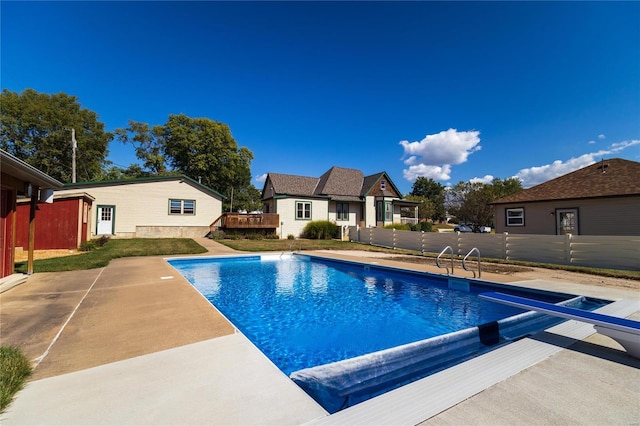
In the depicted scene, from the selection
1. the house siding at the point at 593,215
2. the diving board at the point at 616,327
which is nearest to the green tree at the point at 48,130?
the diving board at the point at 616,327

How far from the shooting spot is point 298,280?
9.48 m

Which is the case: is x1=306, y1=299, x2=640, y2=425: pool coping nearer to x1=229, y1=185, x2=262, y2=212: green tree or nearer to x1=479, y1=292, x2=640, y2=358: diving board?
x1=479, y1=292, x2=640, y2=358: diving board

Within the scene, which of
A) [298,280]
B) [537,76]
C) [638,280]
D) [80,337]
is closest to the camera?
[80,337]

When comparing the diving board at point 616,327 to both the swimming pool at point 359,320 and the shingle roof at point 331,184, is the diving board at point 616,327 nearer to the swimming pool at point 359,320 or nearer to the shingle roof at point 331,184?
the swimming pool at point 359,320

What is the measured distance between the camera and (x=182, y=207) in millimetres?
21328

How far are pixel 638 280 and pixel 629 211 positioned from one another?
8398 mm

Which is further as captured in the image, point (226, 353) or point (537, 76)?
point (537, 76)

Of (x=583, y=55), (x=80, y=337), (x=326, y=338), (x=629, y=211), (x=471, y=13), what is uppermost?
(x=471, y=13)

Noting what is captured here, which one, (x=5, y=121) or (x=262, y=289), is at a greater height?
(x=5, y=121)

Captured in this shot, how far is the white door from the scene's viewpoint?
18.7m

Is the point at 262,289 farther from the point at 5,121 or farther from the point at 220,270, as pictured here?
the point at 5,121

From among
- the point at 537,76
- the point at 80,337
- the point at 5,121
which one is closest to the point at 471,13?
the point at 537,76

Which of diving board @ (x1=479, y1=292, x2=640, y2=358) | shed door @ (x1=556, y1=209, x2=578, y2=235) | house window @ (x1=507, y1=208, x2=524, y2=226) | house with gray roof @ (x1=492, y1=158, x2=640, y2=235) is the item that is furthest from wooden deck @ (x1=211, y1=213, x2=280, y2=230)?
diving board @ (x1=479, y1=292, x2=640, y2=358)

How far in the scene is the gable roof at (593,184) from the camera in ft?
45.5
